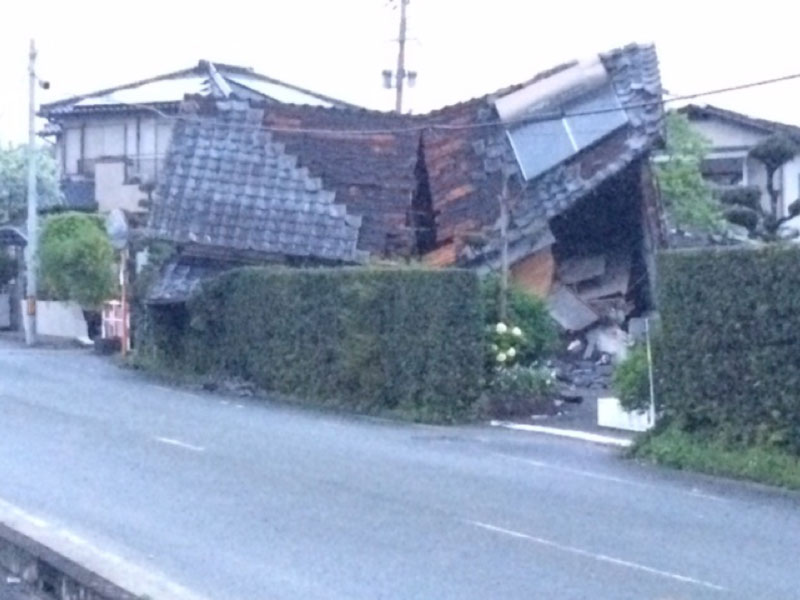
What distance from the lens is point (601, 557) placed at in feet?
46.8

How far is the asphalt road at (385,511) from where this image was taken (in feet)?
43.2

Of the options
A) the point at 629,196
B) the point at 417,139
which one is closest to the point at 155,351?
the point at 417,139

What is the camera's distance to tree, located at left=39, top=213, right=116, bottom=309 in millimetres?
51375

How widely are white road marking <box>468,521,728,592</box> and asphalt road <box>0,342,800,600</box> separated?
0.07ft

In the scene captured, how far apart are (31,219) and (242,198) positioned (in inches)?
522

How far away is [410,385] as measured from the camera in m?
30.0

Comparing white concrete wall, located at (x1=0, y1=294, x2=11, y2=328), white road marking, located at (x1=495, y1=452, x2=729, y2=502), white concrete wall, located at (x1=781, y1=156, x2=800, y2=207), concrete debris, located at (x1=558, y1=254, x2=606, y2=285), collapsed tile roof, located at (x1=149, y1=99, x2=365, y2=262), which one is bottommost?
white road marking, located at (x1=495, y1=452, x2=729, y2=502)

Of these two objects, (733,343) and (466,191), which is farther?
(466,191)

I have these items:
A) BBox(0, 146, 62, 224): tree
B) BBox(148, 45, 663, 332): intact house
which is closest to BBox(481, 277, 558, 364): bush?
BBox(148, 45, 663, 332): intact house

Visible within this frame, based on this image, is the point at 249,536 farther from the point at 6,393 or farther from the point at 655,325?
the point at 6,393

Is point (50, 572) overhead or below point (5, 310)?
below

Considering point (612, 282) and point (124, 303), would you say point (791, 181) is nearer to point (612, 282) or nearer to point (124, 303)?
point (612, 282)

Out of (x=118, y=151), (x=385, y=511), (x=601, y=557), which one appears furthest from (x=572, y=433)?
(x=118, y=151)

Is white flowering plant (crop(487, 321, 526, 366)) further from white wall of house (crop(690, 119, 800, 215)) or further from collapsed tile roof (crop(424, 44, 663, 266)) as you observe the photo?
white wall of house (crop(690, 119, 800, 215))
